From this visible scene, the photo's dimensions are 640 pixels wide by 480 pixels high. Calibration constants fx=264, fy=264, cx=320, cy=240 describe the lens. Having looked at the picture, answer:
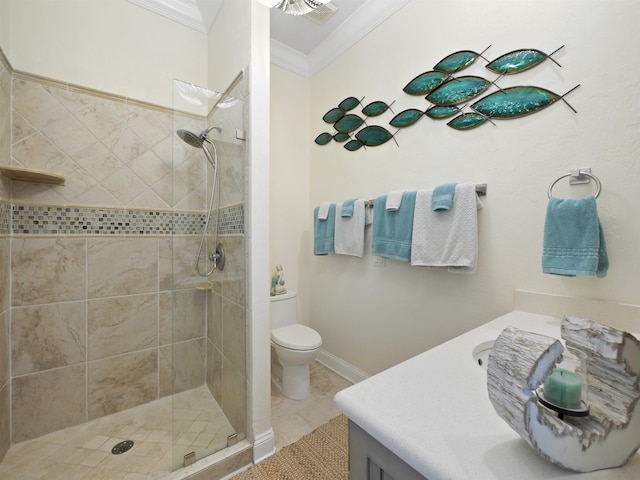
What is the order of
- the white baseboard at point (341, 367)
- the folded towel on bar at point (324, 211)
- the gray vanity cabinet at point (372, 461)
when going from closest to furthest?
1. the gray vanity cabinet at point (372, 461)
2. the white baseboard at point (341, 367)
3. the folded towel on bar at point (324, 211)

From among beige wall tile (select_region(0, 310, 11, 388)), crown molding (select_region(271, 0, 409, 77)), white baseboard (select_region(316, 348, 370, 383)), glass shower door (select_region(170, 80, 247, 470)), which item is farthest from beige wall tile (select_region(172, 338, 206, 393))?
crown molding (select_region(271, 0, 409, 77))

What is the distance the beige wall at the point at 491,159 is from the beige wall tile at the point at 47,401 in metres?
1.67

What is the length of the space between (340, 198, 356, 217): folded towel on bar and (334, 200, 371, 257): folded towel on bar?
21mm

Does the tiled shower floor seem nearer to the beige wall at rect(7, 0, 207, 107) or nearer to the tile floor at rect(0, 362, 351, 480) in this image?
the tile floor at rect(0, 362, 351, 480)

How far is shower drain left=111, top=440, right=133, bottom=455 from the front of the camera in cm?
139

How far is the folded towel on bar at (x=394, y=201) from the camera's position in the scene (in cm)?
159

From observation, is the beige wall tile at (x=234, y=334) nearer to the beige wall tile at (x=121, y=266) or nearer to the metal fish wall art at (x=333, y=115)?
the beige wall tile at (x=121, y=266)

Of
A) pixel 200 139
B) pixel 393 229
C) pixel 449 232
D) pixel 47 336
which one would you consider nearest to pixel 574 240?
pixel 449 232

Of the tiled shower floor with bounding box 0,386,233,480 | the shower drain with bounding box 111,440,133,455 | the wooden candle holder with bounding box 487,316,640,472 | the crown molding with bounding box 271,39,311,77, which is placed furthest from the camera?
the crown molding with bounding box 271,39,311,77

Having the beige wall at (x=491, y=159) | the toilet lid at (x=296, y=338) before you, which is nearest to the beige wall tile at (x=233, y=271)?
the toilet lid at (x=296, y=338)

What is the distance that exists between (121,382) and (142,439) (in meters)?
0.41

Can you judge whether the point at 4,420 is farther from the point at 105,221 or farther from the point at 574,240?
the point at 574,240

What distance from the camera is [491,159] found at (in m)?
1.32

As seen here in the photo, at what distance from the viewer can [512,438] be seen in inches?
17.4
